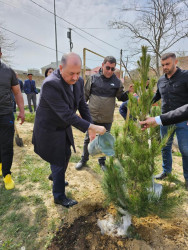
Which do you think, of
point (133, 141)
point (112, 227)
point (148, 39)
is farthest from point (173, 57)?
point (148, 39)

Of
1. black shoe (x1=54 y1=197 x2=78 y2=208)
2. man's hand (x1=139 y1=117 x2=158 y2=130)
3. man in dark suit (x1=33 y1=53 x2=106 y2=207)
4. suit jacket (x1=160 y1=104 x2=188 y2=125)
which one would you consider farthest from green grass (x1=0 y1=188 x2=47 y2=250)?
suit jacket (x1=160 y1=104 x2=188 y2=125)

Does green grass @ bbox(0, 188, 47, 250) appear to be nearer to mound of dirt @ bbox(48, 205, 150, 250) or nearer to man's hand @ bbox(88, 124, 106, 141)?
mound of dirt @ bbox(48, 205, 150, 250)

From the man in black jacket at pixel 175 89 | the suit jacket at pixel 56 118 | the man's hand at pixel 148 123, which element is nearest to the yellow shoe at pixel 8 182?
the suit jacket at pixel 56 118

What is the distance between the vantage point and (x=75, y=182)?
3.04 metres

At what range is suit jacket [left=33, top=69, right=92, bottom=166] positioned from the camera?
1.86 meters

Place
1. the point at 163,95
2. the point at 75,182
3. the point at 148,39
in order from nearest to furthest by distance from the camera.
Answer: the point at 163,95
the point at 75,182
the point at 148,39

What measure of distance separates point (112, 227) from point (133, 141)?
0.94m

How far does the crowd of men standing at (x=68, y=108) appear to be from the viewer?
187cm

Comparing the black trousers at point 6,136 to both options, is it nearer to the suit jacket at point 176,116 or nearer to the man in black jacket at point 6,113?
the man in black jacket at point 6,113

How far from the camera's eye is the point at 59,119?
206 centimetres

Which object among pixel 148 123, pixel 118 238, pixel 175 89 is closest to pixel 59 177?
pixel 118 238

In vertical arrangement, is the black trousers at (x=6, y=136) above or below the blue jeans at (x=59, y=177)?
above

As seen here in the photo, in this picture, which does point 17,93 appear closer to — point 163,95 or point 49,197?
point 49,197

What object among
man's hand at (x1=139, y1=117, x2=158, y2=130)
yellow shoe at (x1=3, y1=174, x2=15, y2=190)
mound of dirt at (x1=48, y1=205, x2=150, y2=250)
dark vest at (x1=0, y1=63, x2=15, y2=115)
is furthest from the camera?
yellow shoe at (x1=3, y1=174, x2=15, y2=190)
